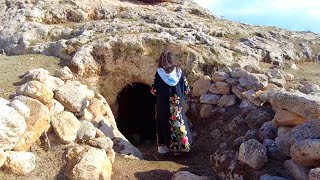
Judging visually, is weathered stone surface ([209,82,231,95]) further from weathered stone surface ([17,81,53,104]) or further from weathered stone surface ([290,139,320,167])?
weathered stone surface ([17,81,53,104])

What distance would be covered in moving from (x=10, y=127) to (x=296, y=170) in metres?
3.49

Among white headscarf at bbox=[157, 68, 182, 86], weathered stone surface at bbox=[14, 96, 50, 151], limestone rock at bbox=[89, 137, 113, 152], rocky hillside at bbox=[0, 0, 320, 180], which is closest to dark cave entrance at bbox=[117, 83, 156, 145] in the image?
rocky hillside at bbox=[0, 0, 320, 180]

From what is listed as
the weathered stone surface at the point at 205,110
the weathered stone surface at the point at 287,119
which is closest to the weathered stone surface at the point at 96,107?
the weathered stone surface at the point at 205,110

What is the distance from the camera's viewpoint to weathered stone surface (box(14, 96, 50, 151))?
504 centimetres

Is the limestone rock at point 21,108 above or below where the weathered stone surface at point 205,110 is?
above

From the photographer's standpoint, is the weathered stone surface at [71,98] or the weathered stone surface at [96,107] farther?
the weathered stone surface at [96,107]

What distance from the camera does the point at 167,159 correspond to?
21.8 feet

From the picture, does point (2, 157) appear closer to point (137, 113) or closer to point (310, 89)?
point (310, 89)

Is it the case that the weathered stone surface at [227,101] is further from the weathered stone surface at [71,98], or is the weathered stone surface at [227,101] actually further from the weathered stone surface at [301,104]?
the weathered stone surface at [71,98]

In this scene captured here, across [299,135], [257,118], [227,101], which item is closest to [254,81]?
[227,101]

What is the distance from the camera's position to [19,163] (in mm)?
4676

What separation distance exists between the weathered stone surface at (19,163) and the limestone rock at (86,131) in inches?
37.6

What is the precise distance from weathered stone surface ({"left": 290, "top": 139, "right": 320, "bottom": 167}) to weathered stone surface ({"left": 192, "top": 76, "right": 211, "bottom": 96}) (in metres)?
3.79

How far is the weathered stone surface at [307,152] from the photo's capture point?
4059 millimetres
